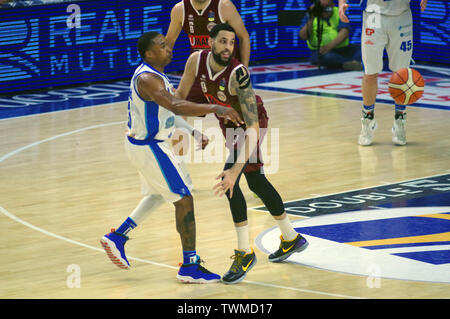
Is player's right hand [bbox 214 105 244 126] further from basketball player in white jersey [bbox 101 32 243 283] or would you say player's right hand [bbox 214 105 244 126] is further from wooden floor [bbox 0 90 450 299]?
wooden floor [bbox 0 90 450 299]

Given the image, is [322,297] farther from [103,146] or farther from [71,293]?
[103,146]

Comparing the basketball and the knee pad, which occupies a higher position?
the basketball

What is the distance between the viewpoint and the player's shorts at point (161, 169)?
20.7 feet

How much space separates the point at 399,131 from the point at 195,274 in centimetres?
493

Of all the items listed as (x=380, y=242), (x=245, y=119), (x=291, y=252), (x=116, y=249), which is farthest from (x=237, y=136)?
(x=380, y=242)

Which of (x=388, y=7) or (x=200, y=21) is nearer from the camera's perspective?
(x=200, y=21)

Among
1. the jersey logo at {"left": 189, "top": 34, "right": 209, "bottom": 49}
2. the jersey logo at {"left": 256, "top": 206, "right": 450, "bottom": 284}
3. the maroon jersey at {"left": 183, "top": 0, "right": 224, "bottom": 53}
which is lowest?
the jersey logo at {"left": 256, "top": 206, "right": 450, "bottom": 284}

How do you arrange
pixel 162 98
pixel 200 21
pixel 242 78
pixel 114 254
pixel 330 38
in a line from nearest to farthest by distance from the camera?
pixel 162 98
pixel 242 78
pixel 114 254
pixel 200 21
pixel 330 38

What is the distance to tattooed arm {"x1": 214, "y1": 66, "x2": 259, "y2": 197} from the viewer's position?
→ 604cm

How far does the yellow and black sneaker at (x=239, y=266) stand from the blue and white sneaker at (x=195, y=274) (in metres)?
0.10

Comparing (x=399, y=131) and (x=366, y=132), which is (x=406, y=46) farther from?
(x=366, y=132)

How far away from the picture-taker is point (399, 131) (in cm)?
1059

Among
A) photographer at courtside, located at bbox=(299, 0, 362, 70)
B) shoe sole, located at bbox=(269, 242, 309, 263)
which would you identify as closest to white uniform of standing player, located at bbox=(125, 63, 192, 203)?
shoe sole, located at bbox=(269, 242, 309, 263)

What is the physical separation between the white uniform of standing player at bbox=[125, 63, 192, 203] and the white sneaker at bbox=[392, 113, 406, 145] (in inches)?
183
